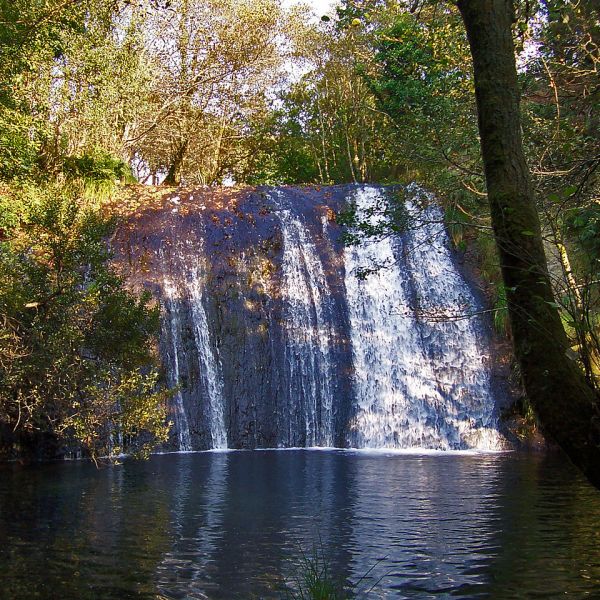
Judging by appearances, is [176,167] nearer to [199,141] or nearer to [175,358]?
[199,141]

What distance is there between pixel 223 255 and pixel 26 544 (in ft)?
46.5

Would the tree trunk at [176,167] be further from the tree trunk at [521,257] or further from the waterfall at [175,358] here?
the tree trunk at [521,257]

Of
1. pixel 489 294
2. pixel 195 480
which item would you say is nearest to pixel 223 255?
pixel 489 294

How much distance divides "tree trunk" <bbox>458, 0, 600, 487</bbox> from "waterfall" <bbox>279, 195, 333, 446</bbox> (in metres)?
15.9

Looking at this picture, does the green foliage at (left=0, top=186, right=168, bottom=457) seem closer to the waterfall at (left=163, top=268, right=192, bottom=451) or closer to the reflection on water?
the reflection on water

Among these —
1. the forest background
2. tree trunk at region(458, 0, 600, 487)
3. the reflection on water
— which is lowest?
the reflection on water

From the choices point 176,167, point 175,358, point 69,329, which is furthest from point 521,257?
point 176,167

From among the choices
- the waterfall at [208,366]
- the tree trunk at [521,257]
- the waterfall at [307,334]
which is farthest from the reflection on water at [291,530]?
the waterfall at [307,334]

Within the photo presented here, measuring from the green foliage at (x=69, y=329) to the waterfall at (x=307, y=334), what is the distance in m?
7.13

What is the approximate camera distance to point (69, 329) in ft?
39.5

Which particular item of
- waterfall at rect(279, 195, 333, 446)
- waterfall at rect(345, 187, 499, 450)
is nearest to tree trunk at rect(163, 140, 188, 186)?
waterfall at rect(279, 195, 333, 446)

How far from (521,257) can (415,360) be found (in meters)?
16.9

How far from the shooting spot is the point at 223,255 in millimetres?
22266

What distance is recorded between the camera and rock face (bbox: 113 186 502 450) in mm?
19734
